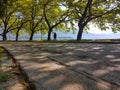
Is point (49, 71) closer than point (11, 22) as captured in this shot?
Yes

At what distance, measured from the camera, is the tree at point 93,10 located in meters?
32.6

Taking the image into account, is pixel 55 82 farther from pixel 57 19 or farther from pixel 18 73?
pixel 57 19

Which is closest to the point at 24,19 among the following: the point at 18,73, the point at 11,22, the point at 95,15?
the point at 11,22

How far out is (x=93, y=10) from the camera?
37.6 meters

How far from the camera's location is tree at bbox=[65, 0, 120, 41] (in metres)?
32.6

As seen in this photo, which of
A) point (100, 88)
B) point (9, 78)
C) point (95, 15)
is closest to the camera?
point (100, 88)

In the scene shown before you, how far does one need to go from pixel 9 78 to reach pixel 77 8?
31.8 m

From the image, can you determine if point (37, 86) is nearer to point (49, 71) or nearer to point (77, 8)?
point (49, 71)

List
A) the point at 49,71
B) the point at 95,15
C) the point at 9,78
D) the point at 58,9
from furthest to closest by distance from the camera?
1. the point at 58,9
2. the point at 95,15
3. the point at 49,71
4. the point at 9,78

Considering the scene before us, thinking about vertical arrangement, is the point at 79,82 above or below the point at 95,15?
below

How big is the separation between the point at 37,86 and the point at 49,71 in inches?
57.6

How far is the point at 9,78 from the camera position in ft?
18.2

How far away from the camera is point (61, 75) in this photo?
5.72 metres

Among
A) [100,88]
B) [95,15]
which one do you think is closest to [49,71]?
[100,88]
